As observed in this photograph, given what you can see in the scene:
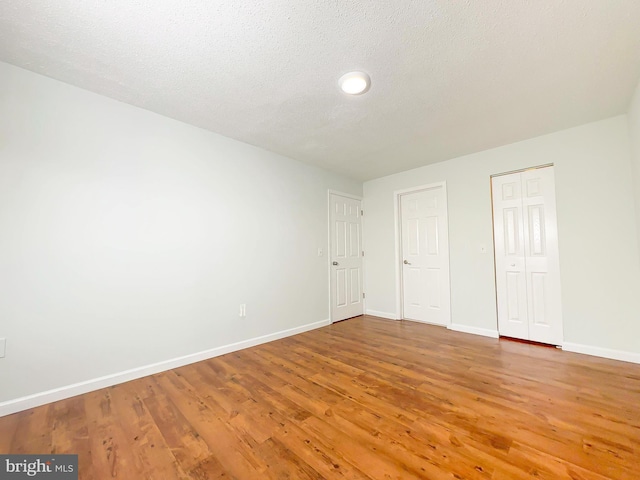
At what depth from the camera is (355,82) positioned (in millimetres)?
1993

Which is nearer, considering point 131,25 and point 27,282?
point 131,25

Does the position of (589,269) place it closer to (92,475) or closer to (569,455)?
(569,455)

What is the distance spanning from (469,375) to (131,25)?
140 inches

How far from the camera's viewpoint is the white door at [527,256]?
2.99 metres

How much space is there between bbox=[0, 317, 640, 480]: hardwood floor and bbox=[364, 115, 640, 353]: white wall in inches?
19.4

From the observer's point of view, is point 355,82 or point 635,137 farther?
point 635,137

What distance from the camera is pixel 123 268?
7.52ft

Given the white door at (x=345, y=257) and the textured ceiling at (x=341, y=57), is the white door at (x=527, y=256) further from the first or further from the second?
the white door at (x=345, y=257)

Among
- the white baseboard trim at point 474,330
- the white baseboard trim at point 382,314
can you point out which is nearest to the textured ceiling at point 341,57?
the white baseboard trim at point 474,330

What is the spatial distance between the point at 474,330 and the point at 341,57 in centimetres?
358

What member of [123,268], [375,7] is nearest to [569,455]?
[375,7]

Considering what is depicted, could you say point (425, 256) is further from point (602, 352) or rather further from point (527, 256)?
point (602, 352)

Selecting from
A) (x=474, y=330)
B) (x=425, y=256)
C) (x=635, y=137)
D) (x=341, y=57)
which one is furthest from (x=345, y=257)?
(x=635, y=137)


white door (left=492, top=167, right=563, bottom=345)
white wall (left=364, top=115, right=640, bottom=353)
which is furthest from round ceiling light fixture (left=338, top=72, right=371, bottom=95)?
white door (left=492, top=167, right=563, bottom=345)
